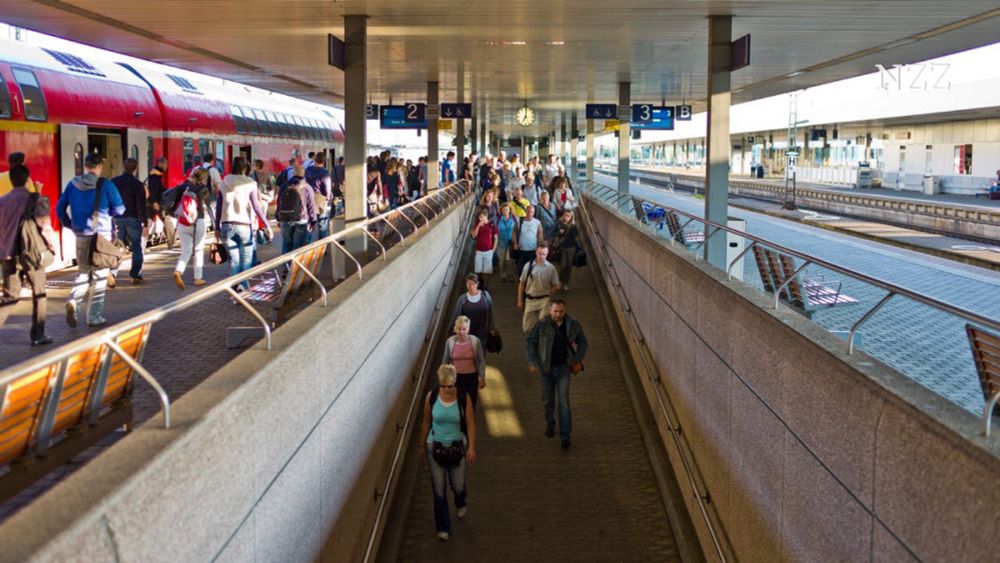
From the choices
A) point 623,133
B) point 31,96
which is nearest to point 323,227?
point 31,96

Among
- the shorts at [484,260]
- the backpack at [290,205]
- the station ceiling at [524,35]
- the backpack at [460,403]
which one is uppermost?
the station ceiling at [524,35]

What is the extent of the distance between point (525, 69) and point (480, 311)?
15.4 m

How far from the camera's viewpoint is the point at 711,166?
1603cm

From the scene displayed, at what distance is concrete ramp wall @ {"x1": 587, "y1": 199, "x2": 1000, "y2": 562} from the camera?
4492 mm

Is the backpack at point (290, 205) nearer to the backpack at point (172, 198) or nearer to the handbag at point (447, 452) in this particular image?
the backpack at point (172, 198)

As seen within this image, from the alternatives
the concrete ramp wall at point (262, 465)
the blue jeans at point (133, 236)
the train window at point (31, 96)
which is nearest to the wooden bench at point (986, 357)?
the concrete ramp wall at point (262, 465)

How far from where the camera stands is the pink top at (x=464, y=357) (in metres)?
10.5

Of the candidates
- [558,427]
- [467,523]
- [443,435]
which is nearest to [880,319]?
[443,435]

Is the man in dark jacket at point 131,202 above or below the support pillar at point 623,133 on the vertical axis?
below

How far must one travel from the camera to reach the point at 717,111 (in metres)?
16.2

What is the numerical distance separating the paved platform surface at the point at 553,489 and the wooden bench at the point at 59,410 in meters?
4.94

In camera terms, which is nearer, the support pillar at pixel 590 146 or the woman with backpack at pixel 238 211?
the woman with backpack at pixel 238 211

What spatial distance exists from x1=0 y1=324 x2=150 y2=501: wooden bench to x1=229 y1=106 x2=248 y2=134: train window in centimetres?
2620

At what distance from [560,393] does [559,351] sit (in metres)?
0.54
